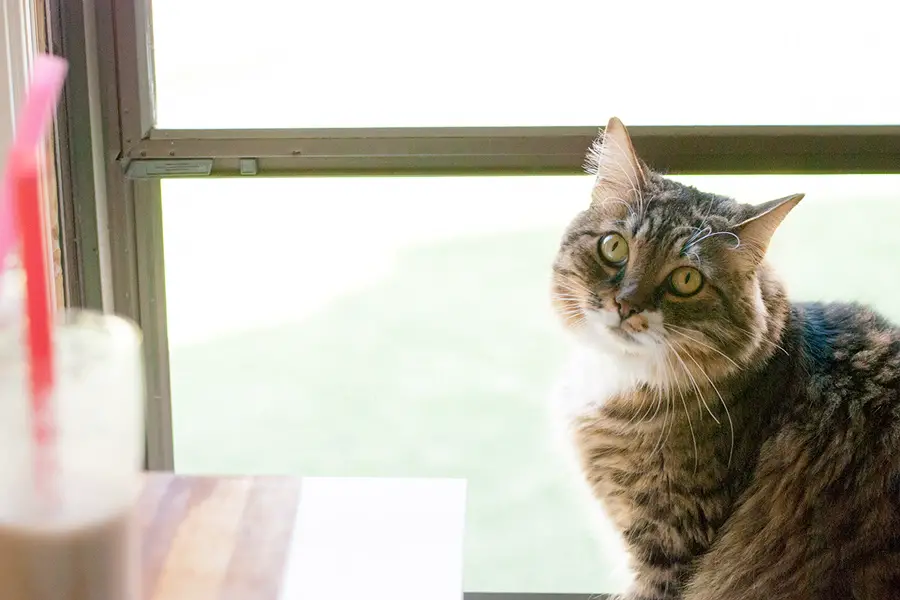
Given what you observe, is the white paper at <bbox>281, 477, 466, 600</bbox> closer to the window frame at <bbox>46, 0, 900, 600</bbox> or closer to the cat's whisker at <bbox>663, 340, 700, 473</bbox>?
the cat's whisker at <bbox>663, 340, 700, 473</bbox>

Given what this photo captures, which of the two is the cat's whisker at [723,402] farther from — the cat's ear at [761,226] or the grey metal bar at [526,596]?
the grey metal bar at [526,596]

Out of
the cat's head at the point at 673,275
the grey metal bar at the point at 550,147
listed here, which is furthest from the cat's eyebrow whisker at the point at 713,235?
the grey metal bar at the point at 550,147

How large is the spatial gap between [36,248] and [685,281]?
95 cm

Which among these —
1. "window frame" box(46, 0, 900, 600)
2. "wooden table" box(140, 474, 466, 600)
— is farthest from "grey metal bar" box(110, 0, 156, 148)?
→ "wooden table" box(140, 474, 466, 600)

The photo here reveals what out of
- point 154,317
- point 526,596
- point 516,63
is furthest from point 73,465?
point 516,63

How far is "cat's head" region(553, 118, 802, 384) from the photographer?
4.35 feet

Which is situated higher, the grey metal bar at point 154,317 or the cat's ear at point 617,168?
the cat's ear at point 617,168

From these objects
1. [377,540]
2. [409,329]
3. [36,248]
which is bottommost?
[409,329]

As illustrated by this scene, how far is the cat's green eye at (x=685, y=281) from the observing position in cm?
134

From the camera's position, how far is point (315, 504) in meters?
1.06

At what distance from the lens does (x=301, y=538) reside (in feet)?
3.27

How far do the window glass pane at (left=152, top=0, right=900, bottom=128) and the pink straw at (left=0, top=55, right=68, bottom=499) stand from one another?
41.5 inches

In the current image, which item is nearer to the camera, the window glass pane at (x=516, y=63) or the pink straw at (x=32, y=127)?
the pink straw at (x=32, y=127)

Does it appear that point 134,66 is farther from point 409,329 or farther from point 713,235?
point 409,329
